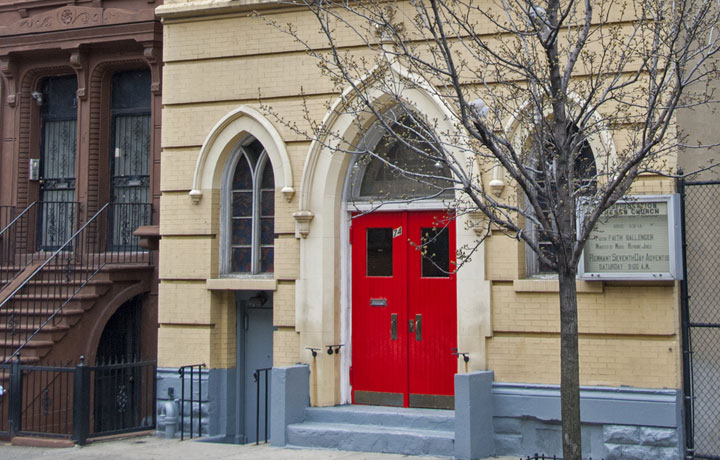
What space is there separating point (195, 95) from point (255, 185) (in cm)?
149

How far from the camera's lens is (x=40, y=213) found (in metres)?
14.6

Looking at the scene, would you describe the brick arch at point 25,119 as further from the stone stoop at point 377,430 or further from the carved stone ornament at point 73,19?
the stone stoop at point 377,430

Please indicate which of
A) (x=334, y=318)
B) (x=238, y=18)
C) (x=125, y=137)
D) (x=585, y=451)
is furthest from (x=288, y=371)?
(x=125, y=137)

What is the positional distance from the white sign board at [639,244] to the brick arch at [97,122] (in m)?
7.93

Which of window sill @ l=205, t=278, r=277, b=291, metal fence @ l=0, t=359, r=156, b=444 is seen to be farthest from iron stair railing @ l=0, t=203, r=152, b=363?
window sill @ l=205, t=278, r=277, b=291

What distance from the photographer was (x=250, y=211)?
1199cm

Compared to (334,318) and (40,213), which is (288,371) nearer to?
(334,318)

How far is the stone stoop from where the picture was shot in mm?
9852

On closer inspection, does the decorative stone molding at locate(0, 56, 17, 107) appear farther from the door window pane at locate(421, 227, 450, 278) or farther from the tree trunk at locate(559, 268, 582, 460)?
the tree trunk at locate(559, 268, 582, 460)

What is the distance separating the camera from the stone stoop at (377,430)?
32.3 ft

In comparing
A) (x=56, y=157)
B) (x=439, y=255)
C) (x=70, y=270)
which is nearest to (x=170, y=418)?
(x=70, y=270)

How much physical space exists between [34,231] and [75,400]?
4.59 metres

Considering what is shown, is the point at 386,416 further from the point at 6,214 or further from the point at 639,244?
the point at 6,214

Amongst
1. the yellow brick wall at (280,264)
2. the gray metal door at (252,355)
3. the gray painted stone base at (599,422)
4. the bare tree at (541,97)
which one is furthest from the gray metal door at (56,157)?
the gray painted stone base at (599,422)
